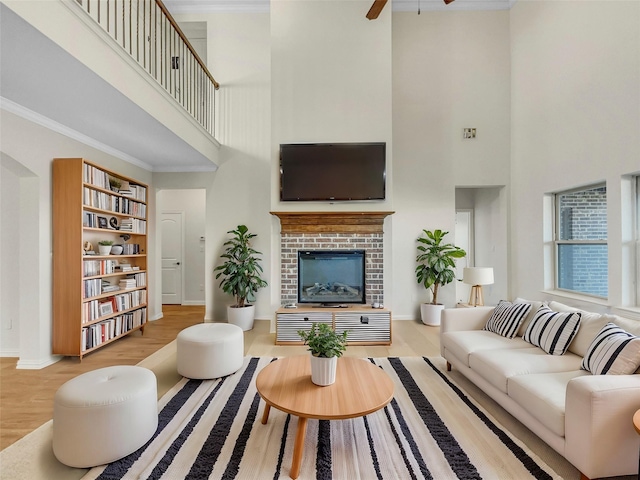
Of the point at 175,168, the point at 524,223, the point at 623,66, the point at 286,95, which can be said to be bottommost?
the point at 524,223

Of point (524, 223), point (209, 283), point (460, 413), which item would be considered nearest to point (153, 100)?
point (209, 283)

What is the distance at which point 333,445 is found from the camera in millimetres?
1892

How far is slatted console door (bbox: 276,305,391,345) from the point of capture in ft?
12.6

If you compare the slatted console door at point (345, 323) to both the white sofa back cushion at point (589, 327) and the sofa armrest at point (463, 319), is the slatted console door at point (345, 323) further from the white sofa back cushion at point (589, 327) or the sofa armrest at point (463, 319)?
the white sofa back cushion at point (589, 327)

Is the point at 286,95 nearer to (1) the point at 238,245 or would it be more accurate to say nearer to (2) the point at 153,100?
(2) the point at 153,100

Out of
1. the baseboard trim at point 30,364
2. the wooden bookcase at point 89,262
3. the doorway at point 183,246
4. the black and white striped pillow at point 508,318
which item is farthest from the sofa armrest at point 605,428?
the doorway at point 183,246

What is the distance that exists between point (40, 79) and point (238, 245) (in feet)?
9.09

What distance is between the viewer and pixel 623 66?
3066 millimetres

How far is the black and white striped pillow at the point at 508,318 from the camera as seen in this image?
108 inches

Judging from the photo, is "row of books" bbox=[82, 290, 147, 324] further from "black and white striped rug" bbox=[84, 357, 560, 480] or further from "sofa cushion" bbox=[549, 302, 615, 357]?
"sofa cushion" bbox=[549, 302, 615, 357]

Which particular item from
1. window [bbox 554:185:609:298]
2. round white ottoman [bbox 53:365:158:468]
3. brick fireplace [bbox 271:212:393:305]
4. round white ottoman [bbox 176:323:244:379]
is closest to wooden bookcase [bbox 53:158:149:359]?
round white ottoman [bbox 176:323:244:379]

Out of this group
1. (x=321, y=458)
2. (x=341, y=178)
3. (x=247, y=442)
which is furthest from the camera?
(x=341, y=178)

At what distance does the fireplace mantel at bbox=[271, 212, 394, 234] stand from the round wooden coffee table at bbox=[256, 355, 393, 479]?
214 cm

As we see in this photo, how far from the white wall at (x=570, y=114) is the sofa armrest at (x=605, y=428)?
221 cm
